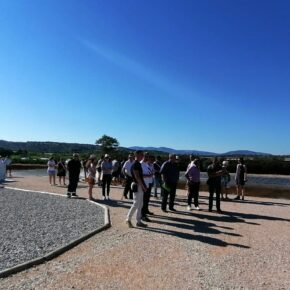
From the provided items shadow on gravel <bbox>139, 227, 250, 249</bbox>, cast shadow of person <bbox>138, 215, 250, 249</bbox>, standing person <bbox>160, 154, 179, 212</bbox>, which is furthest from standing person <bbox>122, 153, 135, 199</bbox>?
shadow on gravel <bbox>139, 227, 250, 249</bbox>

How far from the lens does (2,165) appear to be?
2734 cm

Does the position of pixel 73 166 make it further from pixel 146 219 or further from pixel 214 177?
pixel 146 219

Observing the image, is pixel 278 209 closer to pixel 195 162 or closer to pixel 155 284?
pixel 195 162

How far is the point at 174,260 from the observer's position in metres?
7.73

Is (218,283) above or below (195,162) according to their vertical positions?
below

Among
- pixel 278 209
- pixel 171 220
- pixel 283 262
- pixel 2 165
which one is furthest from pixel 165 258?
pixel 2 165

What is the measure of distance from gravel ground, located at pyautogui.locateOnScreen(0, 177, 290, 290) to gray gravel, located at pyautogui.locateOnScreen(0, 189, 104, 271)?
1.74 feet

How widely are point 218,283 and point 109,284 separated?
1.60m

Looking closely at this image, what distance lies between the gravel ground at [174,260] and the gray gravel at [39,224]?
531mm

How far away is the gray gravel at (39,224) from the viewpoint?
812cm

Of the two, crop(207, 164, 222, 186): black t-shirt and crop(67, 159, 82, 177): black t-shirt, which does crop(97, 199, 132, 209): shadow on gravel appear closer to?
crop(67, 159, 82, 177): black t-shirt

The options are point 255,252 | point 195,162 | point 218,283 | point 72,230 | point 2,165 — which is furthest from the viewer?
point 2,165

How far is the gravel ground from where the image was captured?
256 inches

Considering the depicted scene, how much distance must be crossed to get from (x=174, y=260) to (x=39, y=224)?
4519 millimetres
